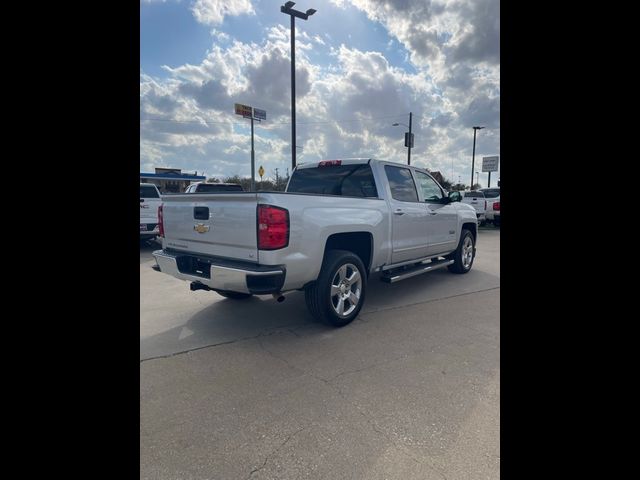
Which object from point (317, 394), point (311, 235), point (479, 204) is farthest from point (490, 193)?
point (317, 394)

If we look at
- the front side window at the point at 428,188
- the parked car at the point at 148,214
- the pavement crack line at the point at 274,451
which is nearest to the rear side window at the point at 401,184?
the front side window at the point at 428,188

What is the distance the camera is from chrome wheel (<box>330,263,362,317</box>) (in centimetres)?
415

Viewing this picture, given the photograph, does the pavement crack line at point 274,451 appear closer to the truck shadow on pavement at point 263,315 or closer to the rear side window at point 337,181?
the truck shadow on pavement at point 263,315

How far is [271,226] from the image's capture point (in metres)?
3.45

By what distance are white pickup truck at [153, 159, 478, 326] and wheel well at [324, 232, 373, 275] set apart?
1 cm

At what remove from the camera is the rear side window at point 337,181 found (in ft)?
16.6

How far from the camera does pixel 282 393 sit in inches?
108

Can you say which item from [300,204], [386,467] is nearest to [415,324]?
[300,204]

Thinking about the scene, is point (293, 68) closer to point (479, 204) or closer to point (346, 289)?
point (479, 204)

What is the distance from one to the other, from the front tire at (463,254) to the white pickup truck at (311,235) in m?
1.41
